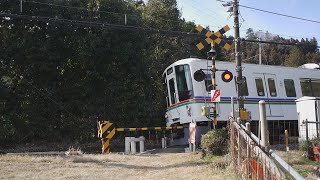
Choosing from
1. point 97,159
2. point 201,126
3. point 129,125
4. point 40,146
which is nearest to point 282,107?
point 201,126

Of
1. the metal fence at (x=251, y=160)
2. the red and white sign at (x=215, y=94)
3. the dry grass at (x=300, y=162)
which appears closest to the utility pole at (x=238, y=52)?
the red and white sign at (x=215, y=94)

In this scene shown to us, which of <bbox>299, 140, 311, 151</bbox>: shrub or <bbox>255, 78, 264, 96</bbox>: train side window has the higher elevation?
<bbox>255, 78, 264, 96</bbox>: train side window

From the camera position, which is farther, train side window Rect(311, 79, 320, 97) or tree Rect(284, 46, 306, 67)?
tree Rect(284, 46, 306, 67)

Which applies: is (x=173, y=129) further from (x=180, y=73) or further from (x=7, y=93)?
(x=7, y=93)

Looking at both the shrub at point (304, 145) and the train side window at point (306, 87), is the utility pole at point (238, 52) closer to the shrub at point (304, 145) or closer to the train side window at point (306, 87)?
the shrub at point (304, 145)

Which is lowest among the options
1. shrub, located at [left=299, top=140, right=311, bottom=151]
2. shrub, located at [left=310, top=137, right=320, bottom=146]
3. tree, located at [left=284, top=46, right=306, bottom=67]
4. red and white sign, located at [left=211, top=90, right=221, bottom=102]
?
shrub, located at [left=299, top=140, right=311, bottom=151]

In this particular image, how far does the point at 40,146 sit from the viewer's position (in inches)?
653

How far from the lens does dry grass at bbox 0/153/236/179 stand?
25.1 feet

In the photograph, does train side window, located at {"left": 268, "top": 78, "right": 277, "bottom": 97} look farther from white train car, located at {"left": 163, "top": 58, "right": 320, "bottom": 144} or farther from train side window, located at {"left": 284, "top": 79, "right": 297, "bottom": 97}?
train side window, located at {"left": 284, "top": 79, "right": 297, "bottom": 97}

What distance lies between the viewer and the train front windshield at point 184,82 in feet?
47.7

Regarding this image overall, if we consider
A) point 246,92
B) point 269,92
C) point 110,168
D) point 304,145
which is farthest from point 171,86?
point 110,168

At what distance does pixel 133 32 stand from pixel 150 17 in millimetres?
4127

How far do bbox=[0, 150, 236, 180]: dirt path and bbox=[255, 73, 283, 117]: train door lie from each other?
671 cm

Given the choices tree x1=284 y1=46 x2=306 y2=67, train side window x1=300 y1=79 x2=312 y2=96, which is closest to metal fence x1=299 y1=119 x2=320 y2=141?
train side window x1=300 y1=79 x2=312 y2=96
